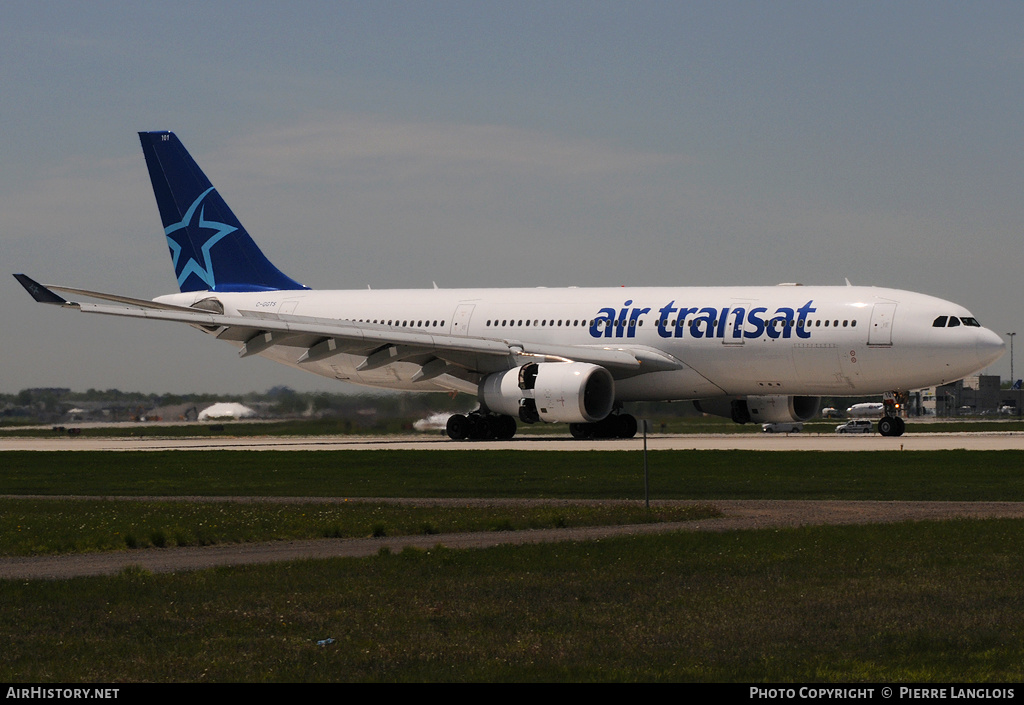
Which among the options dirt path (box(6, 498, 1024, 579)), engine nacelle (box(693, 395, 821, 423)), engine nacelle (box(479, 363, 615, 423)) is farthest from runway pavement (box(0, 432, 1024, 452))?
dirt path (box(6, 498, 1024, 579))

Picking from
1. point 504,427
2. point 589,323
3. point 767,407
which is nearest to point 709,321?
point 589,323

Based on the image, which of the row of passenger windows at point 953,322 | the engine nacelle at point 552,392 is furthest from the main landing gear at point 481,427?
the row of passenger windows at point 953,322

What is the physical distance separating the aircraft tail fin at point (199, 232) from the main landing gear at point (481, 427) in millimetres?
11486

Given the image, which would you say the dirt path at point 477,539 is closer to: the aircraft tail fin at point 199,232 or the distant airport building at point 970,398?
the aircraft tail fin at point 199,232

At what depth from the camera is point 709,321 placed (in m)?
41.9

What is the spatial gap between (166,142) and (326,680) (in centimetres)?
4640

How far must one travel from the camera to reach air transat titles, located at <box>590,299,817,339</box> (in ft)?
132

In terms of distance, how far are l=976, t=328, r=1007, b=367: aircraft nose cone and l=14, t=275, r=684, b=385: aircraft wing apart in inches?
335

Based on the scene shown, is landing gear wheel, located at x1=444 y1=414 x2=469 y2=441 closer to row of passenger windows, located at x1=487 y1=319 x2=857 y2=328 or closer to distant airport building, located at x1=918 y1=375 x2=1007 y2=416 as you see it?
row of passenger windows, located at x1=487 y1=319 x2=857 y2=328

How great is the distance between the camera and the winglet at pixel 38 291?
39784 millimetres

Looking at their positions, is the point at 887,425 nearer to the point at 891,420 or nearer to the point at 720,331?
the point at 891,420

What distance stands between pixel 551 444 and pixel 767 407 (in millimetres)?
7772

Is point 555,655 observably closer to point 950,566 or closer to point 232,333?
point 950,566

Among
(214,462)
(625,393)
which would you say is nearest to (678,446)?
(625,393)
